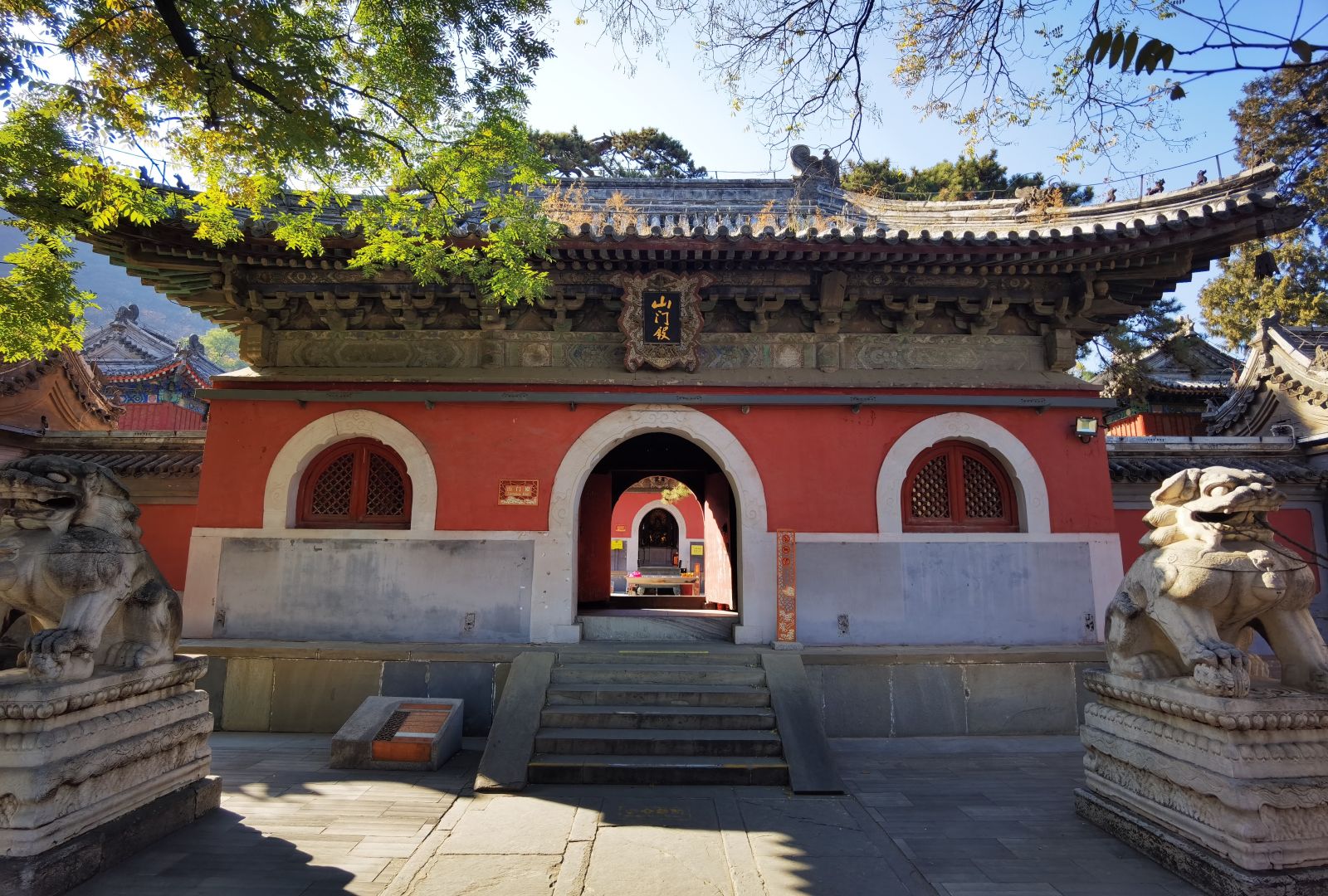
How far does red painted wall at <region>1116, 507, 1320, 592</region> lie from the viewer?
8.42m

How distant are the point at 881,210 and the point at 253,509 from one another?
10.9 metres

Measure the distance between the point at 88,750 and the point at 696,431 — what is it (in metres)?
5.52

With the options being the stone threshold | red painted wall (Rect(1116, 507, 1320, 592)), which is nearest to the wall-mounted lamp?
red painted wall (Rect(1116, 507, 1320, 592))

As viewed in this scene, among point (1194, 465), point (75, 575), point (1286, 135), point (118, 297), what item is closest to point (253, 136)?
point (75, 575)

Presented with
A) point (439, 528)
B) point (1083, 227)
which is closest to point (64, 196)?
point (439, 528)

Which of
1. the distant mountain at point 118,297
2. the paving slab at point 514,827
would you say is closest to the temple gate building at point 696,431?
the paving slab at point 514,827

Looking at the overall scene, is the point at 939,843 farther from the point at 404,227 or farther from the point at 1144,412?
the point at 1144,412

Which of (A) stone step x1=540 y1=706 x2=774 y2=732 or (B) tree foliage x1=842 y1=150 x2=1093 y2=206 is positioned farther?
(B) tree foliage x1=842 y1=150 x2=1093 y2=206

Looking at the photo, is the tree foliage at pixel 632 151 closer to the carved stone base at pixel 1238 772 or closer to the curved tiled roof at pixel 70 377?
the curved tiled roof at pixel 70 377

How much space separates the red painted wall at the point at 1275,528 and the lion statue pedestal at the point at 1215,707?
4607mm

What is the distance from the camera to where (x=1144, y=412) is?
15.4 metres

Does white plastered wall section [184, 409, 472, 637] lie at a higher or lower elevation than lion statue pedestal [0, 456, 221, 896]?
higher

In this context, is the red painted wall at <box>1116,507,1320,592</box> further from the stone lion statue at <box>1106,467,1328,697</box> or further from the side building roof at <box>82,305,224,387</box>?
the side building roof at <box>82,305,224,387</box>

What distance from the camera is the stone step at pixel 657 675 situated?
20.8 feet
